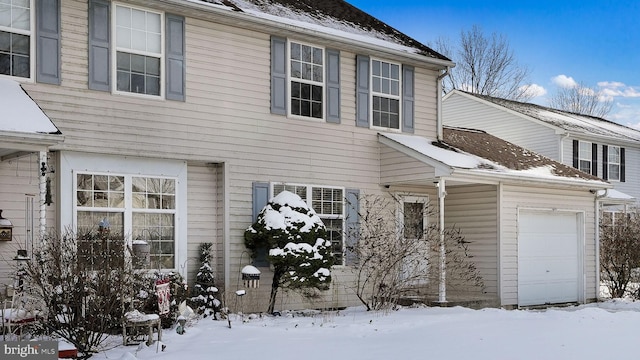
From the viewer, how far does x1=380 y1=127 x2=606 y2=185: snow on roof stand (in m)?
14.4

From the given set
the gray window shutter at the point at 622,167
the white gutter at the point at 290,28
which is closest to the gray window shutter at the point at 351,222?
the white gutter at the point at 290,28

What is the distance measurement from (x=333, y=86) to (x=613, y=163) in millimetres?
14982

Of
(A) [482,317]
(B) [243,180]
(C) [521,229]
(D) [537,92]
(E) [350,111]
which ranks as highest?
(D) [537,92]

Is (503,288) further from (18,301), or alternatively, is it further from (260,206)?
(18,301)

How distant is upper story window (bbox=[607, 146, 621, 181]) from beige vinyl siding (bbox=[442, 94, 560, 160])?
339 cm

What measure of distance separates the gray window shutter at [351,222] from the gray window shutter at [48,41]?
592 cm

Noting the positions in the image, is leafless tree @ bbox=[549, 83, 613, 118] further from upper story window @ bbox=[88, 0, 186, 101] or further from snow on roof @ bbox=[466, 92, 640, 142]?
upper story window @ bbox=[88, 0, 186, 101]

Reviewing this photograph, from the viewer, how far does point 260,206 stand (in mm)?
13203

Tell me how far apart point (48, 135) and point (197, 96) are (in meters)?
3.25

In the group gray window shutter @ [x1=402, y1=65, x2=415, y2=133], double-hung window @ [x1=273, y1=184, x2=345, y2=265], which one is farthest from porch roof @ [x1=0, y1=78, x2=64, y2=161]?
gray window shutter @ [x1=402, y1=65, x2=415, y2=133]

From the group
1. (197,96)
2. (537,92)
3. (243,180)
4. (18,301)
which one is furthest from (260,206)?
(537,92)

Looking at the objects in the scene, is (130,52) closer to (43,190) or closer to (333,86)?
(43,190)

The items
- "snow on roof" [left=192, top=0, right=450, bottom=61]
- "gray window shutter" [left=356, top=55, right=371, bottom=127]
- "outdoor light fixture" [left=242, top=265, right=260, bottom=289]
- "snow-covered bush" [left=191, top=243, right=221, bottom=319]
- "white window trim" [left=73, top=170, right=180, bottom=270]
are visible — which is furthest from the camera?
"gray window shutter" [left=356, top=55, right=371, bottom=127]

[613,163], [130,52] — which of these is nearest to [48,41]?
[130,52]
